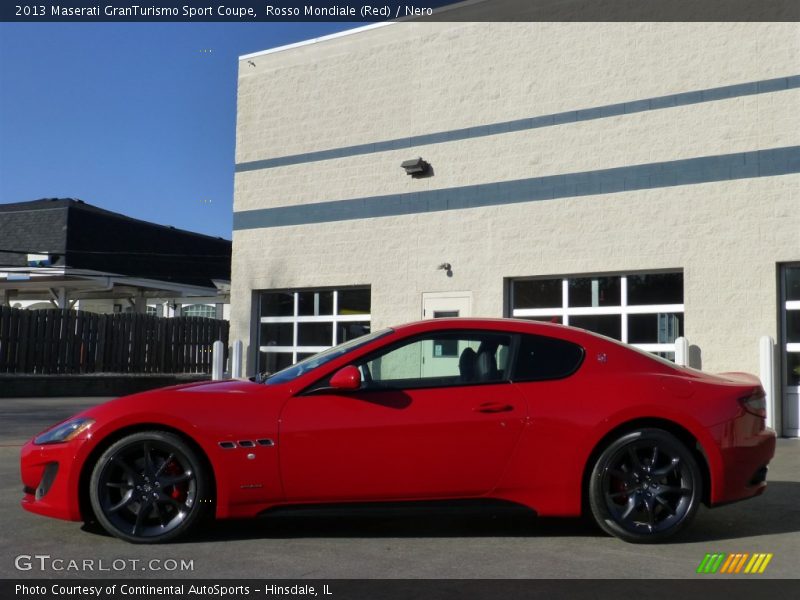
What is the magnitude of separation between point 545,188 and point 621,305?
2192 millimetres

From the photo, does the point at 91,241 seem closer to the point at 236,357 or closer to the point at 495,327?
the point at 236,357

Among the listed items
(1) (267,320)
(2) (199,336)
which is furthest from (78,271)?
(1) (267,320)

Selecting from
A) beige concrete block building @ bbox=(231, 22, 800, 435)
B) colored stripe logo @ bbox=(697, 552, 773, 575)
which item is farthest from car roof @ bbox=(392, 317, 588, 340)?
beige concrete block building @ bbox=(231, 22, 800, 435)

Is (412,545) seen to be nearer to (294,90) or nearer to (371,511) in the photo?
(371,511)

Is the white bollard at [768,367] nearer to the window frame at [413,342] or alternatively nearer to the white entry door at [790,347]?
the white entry door at [790,347]

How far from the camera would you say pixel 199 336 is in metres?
22.3

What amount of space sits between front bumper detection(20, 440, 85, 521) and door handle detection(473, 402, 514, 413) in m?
2.32

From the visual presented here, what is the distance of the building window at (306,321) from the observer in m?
14.9

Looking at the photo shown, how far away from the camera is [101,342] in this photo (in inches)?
789

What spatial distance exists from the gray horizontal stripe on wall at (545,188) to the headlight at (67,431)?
9.26 m

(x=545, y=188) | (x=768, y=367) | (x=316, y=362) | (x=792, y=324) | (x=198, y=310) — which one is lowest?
(x=768, y=367)

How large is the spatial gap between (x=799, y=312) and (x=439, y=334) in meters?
7.52

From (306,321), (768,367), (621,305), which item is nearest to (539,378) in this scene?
(768,367)

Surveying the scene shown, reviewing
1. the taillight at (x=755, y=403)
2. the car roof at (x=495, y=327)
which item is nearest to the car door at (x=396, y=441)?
the car roof at (x=495, y=327)
